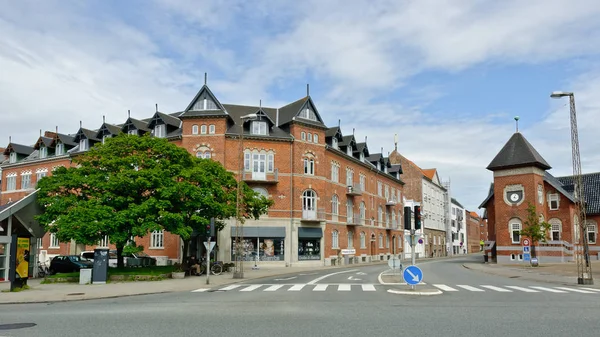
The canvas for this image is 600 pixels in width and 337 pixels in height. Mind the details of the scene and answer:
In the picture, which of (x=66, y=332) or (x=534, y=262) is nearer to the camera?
(x=66, y=332)

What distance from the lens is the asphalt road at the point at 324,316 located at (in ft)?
31.7

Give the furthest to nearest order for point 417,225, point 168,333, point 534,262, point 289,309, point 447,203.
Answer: point 447,203
point 534,262
point 417,225
point 289,309
point 168,333

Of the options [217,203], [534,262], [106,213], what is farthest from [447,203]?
[106,213]

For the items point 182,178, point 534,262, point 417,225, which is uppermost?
point 182,178

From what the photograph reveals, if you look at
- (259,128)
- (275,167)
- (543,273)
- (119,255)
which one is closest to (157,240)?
(275,167)

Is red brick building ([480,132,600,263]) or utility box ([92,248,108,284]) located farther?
red brick building ([480,132,600,263])

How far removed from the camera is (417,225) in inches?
699

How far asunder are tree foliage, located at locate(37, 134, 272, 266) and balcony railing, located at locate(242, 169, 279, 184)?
10875 mm

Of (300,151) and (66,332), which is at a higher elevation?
(300,151)

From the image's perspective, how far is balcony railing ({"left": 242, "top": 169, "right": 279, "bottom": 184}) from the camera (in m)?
41.7

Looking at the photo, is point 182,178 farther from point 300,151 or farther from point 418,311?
point 418,311

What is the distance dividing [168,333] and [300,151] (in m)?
34.5

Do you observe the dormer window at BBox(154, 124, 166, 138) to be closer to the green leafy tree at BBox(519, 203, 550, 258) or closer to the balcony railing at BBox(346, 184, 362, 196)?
the balcony railing at BBox(346, 184, 362, 196)

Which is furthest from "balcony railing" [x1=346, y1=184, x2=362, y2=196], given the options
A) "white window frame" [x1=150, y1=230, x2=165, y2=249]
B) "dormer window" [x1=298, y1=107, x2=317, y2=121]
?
"white window frame" [x1=150, y1=230, x2=165, y2=249]
